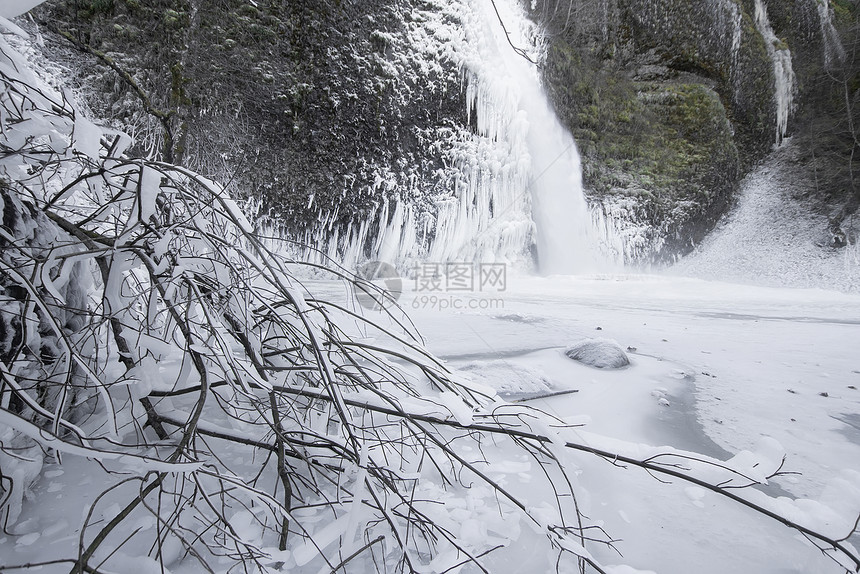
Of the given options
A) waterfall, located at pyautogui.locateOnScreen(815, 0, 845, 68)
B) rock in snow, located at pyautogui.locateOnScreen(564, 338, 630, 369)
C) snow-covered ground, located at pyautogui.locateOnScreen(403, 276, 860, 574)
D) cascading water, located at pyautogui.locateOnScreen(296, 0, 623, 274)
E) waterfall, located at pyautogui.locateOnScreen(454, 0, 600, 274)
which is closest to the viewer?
snow-covered ground, located at pyautogui.locateOnScreen(403, 276, 860, 574)

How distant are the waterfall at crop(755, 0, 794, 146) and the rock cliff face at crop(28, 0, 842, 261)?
32mm

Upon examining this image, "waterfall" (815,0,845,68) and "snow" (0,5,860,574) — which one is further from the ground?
"waterfall" (815,0,845,68)

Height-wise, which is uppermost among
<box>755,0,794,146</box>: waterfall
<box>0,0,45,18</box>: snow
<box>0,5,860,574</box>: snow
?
<box>755,0,794,146</box>: waterfall

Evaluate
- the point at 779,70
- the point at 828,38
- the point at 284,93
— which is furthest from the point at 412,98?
the point at 828,38

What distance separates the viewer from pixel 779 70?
623 centimetres

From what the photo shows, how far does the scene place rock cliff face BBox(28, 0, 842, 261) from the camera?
271 centimetres

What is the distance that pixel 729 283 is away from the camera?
5.00 meters

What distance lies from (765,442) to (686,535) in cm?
21

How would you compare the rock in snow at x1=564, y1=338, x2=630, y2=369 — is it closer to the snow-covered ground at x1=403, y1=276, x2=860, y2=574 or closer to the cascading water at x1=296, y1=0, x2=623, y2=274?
the snow-covered ground at x1=403, y1=276, x2=860, y2=574

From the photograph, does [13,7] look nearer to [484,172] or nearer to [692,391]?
[692,391]

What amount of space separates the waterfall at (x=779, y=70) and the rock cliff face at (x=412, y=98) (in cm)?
3

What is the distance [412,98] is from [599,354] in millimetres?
3594

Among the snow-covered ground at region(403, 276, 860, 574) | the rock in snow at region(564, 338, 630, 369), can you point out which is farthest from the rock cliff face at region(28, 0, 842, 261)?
the rock in snow at region(564, 338, 630, 369)

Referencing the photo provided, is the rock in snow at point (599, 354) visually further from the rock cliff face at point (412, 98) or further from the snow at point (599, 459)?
the rock cliff face at point (412, 98)
